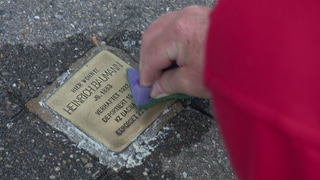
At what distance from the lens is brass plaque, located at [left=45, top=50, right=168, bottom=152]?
5.79 feet

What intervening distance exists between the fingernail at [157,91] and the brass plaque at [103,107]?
0.38 feet

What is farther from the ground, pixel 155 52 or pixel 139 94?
pixel 155 52

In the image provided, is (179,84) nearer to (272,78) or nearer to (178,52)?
(178,52)

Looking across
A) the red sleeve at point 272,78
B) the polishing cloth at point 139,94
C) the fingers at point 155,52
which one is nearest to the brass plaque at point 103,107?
the polishing cloth at point 139,94

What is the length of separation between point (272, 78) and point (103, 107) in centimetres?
110

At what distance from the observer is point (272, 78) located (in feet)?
2.45

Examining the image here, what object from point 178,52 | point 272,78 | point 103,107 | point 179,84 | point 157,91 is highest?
point 272,78

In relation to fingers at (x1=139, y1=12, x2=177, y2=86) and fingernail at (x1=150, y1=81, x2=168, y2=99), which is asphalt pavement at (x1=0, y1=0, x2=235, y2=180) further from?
fingers at (x1=139, y1=12, x2=177, y2=86)

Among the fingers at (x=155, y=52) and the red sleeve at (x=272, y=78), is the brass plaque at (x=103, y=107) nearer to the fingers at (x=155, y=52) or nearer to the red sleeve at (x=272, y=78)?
the fingers at (x=155, y=52)

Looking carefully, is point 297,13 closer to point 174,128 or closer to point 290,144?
point 290,144

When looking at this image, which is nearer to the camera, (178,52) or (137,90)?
(178,52)

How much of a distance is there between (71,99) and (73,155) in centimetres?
19

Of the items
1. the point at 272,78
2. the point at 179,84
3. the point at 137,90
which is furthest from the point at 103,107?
the point at 272,78

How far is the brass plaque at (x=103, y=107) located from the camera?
1.76 m
